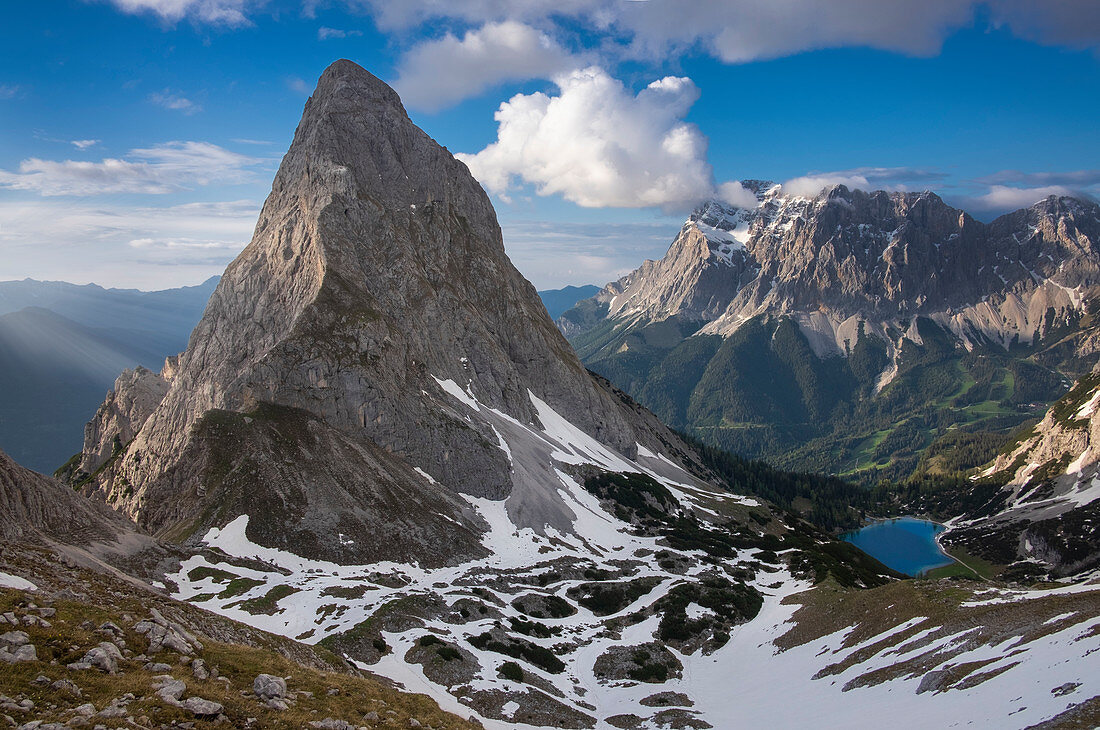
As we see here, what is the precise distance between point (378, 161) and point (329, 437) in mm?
83229

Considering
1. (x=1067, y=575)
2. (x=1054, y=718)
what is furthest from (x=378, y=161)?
(x=1067, y=575)

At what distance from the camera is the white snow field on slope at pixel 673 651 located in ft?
127

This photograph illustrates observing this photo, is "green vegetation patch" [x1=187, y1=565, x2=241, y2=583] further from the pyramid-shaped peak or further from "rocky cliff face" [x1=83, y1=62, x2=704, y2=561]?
the pyramid-shaped peak

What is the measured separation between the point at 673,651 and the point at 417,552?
37.6 metres

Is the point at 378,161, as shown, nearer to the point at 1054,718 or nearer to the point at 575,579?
the point at 575,579

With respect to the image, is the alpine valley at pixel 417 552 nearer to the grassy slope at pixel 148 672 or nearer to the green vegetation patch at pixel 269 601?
the grassy slope at pixel 148 672

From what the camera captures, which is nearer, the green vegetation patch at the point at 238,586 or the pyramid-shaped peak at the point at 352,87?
the green vegetation patch at the point at 238,586

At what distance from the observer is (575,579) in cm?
9400

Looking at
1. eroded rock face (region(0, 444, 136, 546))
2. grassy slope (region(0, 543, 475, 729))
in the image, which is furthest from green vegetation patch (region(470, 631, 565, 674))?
eroded rock face (region(0, 444, 136, 546))

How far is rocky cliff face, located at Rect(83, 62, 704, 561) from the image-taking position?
9155cm

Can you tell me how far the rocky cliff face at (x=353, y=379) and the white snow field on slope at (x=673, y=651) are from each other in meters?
7.76

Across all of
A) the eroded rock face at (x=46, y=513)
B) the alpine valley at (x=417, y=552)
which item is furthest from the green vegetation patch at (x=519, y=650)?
the eroded rock face at (x=46, y=513)

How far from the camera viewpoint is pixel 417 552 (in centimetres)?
9012

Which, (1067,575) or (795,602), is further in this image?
(1067,575)
